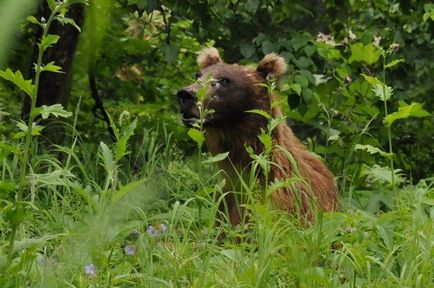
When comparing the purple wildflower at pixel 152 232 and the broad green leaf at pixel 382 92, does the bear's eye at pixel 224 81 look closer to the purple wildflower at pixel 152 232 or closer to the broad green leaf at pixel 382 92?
the broad green leaf at pixel 382 92

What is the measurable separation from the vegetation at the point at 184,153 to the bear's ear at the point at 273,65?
0.21 m

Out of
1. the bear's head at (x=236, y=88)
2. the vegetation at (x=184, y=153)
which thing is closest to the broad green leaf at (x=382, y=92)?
the vegetation at (x=184, y=153)

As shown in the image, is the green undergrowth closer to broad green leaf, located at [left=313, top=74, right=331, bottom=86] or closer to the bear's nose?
the bear's nose

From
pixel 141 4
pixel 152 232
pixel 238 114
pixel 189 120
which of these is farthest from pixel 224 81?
pixel 152 232

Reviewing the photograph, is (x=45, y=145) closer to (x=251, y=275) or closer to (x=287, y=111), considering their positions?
(x=287, y=111)

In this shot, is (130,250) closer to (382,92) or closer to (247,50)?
(382,92)

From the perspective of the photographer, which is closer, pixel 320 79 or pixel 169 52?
pixel 169 52

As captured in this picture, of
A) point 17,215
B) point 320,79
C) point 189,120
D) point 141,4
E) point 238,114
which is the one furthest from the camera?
point 320,79

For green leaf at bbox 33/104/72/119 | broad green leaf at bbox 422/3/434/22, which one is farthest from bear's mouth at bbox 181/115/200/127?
green leaf at bbox 33/104/72/119

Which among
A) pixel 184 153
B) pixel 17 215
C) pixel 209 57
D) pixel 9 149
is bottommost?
pixel 184 153

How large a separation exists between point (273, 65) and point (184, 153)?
111cm

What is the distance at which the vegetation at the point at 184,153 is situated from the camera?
2.95 metres

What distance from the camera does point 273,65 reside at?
598 centimetres

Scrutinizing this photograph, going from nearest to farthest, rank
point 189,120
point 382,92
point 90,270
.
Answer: point 90,270
point 382,92
point 189,120
